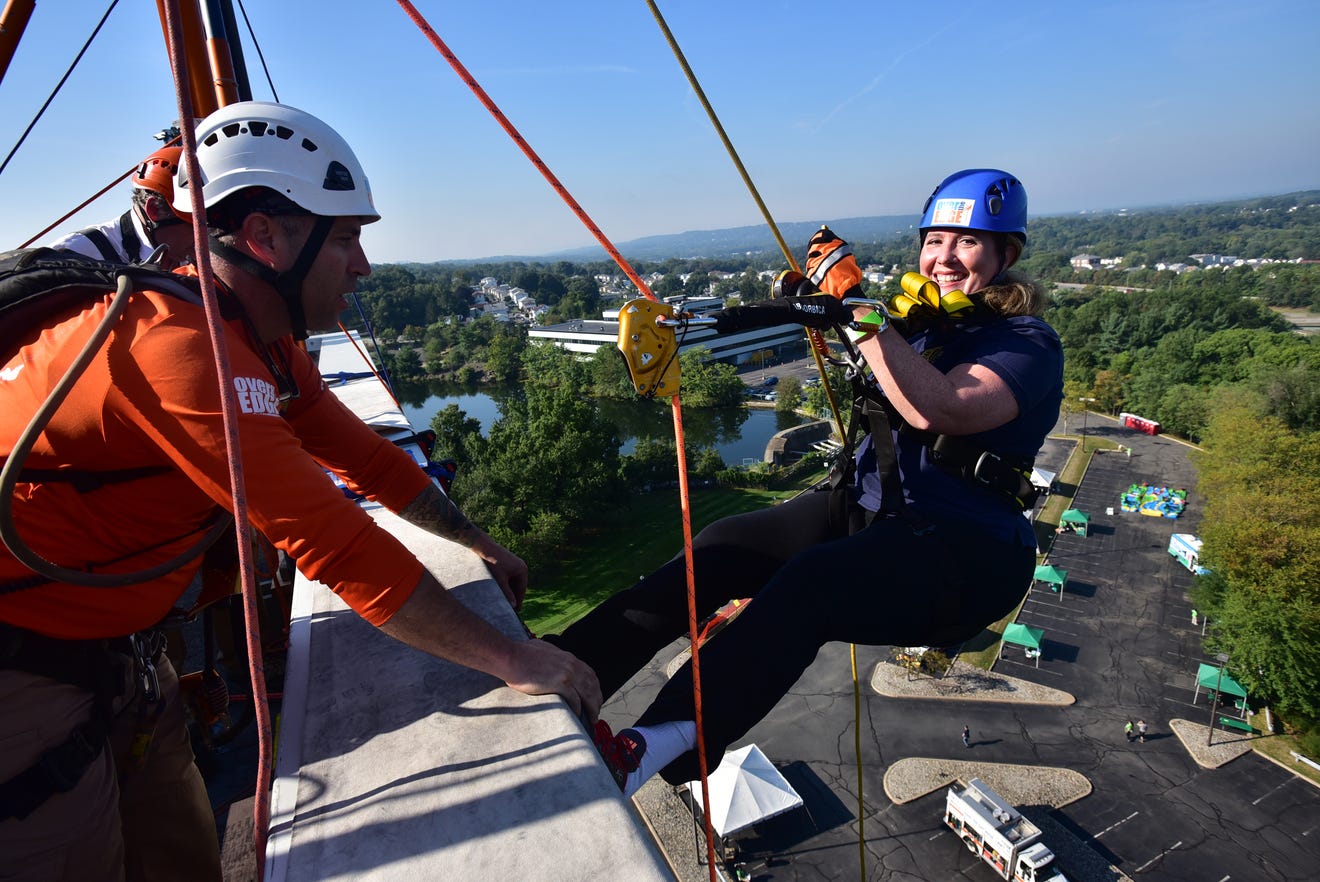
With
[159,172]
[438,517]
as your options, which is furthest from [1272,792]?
[159,172]

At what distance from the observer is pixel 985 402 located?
2.57 m

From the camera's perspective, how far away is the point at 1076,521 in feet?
85.3

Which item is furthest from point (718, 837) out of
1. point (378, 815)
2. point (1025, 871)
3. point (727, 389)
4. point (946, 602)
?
point (727, 389)

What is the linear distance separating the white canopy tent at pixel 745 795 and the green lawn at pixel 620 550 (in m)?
5.95

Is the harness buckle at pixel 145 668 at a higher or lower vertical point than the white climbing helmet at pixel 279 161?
lower

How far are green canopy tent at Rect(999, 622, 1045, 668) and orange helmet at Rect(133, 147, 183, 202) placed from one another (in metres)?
19.9

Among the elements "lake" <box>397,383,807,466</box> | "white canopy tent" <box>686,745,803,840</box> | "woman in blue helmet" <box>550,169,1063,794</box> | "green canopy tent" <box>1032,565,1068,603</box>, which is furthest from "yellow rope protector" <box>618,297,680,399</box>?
"lake" <box>397,383,807,466</box>

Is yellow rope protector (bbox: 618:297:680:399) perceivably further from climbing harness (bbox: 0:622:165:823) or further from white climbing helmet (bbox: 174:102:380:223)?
climbing harness (bbox: 0:622:165:823)

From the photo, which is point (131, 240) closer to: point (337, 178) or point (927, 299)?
point (337, 178)

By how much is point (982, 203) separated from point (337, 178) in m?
2.76

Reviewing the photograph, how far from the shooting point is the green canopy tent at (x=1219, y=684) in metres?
16.4

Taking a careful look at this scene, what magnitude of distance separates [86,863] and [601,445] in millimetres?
24789

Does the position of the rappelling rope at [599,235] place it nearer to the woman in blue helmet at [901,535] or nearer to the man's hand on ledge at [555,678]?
the woman in blue helmet at [901,535]

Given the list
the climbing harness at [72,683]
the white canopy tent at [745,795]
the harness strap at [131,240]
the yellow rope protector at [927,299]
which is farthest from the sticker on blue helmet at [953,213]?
the white canopy tent at [745,795]
